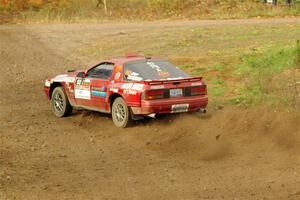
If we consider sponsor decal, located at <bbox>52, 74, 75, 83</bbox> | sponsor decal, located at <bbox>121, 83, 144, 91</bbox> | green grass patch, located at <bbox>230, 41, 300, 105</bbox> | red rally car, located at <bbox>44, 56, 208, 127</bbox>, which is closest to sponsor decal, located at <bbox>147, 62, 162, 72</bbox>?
red rally car, located at <bbox>44, 56, 208, 127</bbox>

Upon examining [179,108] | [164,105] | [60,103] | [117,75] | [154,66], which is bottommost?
[60,103]

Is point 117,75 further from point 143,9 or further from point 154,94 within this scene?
point 143,9

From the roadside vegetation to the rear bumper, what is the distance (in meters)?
24.6

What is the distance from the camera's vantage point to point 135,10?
46312mm

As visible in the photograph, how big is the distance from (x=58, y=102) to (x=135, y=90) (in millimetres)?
3135

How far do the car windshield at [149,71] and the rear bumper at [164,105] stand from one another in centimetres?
63

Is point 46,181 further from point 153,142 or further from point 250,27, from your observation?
point 250,27

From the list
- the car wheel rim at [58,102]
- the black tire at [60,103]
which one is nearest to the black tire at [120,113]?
the black tire at [60,103]

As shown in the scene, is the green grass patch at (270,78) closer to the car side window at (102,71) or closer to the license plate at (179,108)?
the license plate at (179,108)

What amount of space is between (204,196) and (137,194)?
0.98 meters

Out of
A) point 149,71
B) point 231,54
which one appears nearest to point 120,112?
point 149,71

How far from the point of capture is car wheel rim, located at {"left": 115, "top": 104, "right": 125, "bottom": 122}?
1528cm

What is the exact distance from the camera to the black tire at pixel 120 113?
49.6ft

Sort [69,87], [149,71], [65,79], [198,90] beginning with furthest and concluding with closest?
[65,79] → [69,87] → [149,71] → [198,90]
